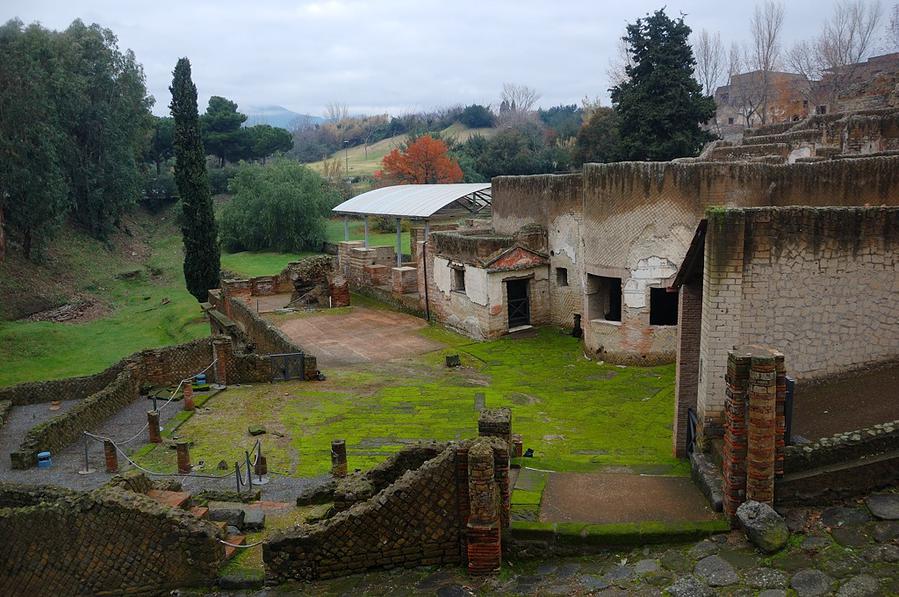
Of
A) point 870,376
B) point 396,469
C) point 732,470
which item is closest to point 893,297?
point 870,376

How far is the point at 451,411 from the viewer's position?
14688 mm

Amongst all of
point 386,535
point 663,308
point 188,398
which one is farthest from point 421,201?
point 386,535

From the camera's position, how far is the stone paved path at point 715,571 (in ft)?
19.1

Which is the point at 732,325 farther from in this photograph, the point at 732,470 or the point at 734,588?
the point at 734,588

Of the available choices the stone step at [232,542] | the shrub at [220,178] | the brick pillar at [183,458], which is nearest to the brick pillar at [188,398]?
the brick pillar at [183,458]

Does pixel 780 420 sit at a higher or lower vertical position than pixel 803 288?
lower

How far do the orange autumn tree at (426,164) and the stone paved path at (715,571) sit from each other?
41748 millimetres

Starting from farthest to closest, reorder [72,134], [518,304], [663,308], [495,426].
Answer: [72,134], [518,304], [663,308], [495,426]

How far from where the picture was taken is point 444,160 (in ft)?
156

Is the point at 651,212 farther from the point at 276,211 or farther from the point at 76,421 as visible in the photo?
the point at 276,211

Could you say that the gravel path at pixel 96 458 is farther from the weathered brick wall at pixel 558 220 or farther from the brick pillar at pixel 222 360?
the weathered brick wall at pixel 558 220

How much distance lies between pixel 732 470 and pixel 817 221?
131 inches

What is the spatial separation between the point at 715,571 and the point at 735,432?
1.26 m

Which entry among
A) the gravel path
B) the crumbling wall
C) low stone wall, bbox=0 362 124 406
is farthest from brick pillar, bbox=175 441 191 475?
the crumbling wall
